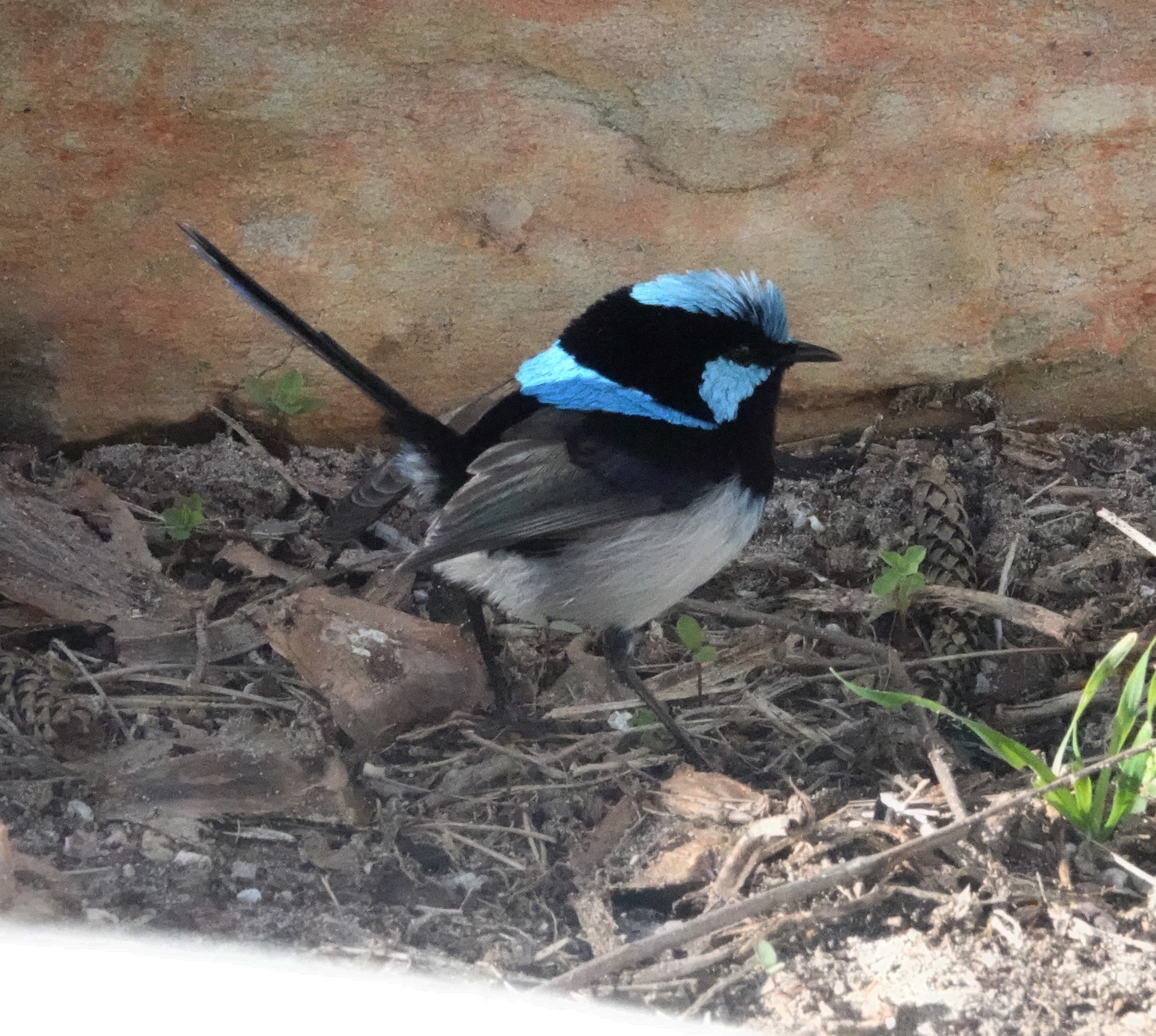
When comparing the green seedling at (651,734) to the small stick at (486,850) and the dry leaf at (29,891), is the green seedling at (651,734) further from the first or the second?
the dry leaf at (29,891)

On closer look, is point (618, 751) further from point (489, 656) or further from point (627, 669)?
point (489, 656)

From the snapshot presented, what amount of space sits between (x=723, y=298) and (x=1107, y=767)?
129cm

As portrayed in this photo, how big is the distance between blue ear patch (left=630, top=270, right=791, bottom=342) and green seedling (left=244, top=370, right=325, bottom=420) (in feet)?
3.28

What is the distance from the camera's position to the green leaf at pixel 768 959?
218 cm

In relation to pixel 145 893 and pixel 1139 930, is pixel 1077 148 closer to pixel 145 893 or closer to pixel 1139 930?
pixel 1139 930

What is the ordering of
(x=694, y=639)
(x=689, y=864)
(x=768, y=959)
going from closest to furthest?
1. (x=768, y=959)
2. (x=689, y=864)
3. (x=694, y=639)

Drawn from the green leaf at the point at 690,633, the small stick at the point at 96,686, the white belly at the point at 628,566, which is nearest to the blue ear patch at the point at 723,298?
the white belly at the point at 628,566

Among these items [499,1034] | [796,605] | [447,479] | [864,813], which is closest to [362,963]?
[499,1034]

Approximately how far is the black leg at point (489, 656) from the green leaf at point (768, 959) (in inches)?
39.9

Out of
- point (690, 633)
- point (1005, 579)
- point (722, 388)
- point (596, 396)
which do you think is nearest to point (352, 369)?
point (596, 396)

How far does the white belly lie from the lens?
299 centimetres

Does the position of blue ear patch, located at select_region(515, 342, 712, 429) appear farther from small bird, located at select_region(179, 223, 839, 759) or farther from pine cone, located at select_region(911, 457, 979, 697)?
pine cone, located at select_region(911, 457, 979, 697)

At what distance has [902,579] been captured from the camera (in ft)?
10.2

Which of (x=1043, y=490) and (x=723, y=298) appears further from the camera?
(x=1043, y=490)
